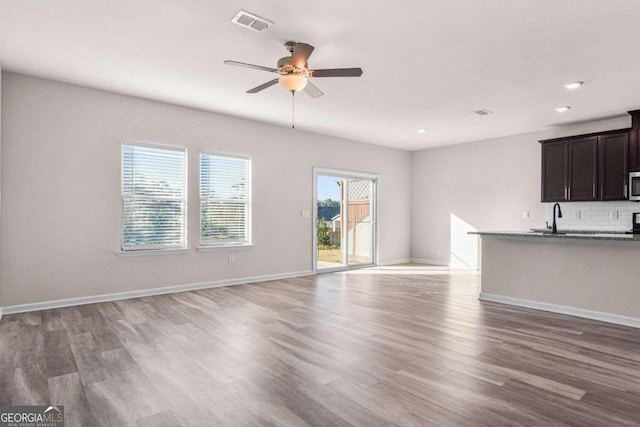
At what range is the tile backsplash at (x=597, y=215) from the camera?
607 centimetres

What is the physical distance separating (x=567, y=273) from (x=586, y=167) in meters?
2.54

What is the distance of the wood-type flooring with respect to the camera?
7.31ft

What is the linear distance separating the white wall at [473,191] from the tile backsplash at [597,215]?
41 centimetres

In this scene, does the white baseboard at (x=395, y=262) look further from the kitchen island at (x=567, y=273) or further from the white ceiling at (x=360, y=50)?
the white ceiling at (x=360, y=50)

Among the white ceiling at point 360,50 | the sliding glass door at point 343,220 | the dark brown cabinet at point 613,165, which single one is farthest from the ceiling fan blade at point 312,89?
the dark brown cabinet at point 613,165

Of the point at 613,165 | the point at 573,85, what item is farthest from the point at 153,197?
the point at 613,165

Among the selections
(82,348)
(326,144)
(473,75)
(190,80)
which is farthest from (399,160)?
(82,348)

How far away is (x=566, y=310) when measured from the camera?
4527 mm

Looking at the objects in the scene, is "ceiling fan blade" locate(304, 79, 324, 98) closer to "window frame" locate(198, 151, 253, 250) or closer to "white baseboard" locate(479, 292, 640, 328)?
"window frame" locate(198, 151, 253, 250)

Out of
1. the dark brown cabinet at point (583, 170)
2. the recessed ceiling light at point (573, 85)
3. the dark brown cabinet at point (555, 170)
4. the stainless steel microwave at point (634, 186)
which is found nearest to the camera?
the recessed ceiling light at point (573, 85)

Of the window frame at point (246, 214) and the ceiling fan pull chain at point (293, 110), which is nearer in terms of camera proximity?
the ceiling fan pull chain at point (293, 110)

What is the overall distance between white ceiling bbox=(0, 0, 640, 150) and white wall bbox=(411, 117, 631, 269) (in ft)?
5.41

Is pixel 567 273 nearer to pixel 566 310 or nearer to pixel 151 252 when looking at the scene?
pixel 566 310

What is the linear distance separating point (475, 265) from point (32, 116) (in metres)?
8.05
